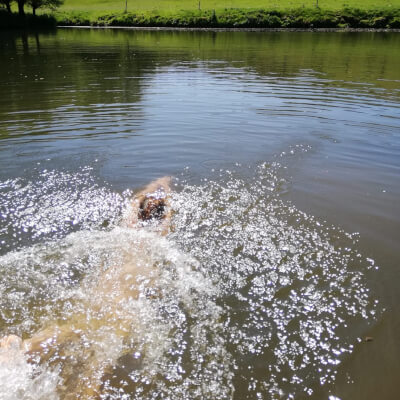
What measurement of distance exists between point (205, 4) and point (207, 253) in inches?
3508

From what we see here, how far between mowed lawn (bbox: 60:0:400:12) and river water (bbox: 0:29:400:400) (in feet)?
230

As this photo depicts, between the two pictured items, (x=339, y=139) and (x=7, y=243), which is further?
(x=339, y=139)

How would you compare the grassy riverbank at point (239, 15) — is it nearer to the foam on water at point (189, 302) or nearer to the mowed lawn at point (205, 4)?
the mowed lawn at point (205, 4)

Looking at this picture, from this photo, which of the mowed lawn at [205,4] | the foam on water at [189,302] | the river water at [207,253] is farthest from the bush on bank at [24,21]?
the foam on water at [189,302]

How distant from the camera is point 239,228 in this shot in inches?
286

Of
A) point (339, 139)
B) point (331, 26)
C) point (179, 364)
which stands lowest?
point (179, 364)

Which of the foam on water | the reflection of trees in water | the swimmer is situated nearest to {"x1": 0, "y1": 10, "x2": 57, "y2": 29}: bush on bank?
the reflection of trees in water

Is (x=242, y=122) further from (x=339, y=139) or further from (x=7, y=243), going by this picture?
(x=7, y=243)

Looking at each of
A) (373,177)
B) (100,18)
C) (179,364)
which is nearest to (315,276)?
(179,364)

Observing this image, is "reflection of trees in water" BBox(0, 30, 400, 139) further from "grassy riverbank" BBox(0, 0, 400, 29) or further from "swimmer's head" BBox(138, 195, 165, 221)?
"grassy riverbank" BBox(0, 0, 400, 29)

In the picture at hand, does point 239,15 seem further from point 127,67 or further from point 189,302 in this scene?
point 189,302

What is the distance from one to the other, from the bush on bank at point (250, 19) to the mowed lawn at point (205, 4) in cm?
430

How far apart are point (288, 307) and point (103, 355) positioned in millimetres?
2677

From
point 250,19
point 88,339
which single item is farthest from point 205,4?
point 88,339
